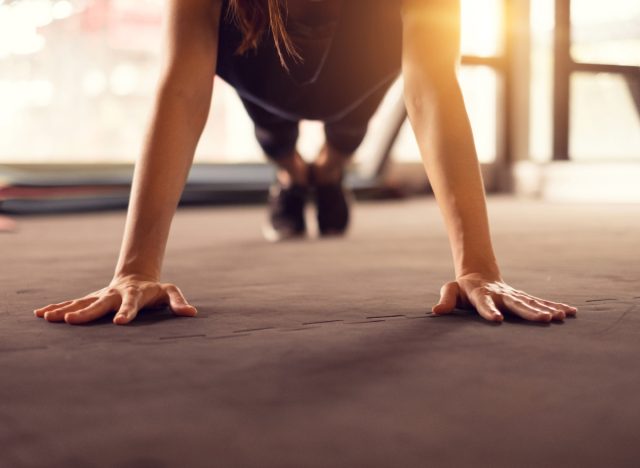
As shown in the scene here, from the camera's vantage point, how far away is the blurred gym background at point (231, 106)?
386 centimetres

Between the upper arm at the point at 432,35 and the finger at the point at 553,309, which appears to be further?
the upper arm at the point at 432,35

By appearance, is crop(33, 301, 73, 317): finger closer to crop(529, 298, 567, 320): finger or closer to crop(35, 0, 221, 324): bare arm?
crop(35, 0, 221, 324): bare arm

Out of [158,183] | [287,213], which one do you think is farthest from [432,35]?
[287,213]

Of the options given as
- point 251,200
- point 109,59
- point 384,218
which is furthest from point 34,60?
point 384,218

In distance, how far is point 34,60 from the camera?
160 inches

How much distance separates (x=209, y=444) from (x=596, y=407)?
336 mm

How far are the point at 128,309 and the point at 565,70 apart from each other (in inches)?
142

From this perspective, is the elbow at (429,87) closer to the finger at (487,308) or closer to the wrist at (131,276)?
the finger at (487,308)

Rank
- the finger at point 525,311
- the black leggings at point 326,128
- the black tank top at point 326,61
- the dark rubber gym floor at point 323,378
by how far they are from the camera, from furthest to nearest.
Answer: the black leggings at point 326,128 < the black tank top at point 326,61 < the finger at point 525,311 < the dark rubber gym floor at point 323,378

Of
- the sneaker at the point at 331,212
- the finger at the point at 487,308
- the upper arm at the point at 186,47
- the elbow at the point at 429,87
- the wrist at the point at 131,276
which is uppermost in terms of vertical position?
the upper arm at the point at 186,47

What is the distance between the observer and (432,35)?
3.91ft

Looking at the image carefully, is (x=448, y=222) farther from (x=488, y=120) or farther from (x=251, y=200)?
(x=488, y=120)

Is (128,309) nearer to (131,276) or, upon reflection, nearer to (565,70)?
(131,276)

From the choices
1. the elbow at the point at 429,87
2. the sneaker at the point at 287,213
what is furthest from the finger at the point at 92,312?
the sneaker at the point at 287,213
